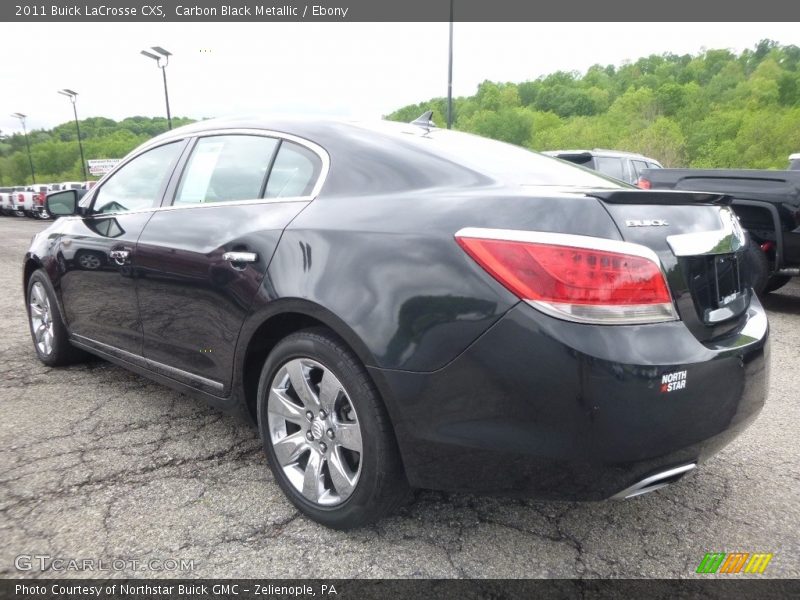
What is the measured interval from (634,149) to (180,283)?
53057 mm

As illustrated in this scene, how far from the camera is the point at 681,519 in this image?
245 cm

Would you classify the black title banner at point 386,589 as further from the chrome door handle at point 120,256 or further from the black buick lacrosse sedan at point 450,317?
the chrome door handle at point 120,256

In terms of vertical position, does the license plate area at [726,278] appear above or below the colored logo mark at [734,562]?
above

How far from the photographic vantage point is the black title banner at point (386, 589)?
1991 millimetres

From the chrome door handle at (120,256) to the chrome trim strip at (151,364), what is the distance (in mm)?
493

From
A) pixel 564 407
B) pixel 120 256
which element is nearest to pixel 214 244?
pixel 120 256

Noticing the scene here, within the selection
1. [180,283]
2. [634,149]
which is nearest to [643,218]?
[180,283]

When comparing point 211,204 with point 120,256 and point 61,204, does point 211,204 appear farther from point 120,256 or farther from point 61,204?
point 61,204

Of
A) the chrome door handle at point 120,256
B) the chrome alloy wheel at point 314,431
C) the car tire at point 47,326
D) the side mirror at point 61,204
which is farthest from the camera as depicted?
the car tire at point 47,326

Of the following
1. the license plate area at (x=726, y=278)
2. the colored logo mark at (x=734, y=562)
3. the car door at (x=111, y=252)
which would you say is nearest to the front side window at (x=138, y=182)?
the car door at (x=111, y=252)

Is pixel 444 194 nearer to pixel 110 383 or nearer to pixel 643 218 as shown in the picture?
pixel 643 218

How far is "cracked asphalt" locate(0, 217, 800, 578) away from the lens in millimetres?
2168

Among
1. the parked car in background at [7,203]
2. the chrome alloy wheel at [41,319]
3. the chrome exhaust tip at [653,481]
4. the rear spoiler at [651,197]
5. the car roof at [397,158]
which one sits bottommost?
the parked car in background at [7,203]

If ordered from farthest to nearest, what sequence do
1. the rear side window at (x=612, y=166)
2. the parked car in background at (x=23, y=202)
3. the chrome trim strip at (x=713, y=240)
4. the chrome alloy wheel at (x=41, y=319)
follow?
1. the parked car in background at (x=23, y=202)
2. the rear side window at (x=612, y=166)
3. the chrome alloy wheel at (x=41, y=319)
4. the chrome trim strip at (x=713, y=240)
